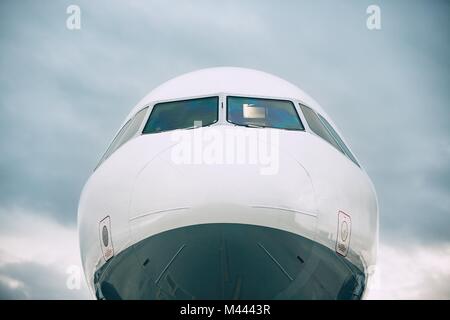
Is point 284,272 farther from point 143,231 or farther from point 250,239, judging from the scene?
point 143,231

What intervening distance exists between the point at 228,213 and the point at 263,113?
241 centimetres

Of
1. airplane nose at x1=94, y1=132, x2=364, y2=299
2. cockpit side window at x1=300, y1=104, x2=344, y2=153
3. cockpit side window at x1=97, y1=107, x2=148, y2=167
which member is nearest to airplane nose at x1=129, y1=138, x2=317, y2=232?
airplane nose at x1=94, y1=132, x2=364, y2=299

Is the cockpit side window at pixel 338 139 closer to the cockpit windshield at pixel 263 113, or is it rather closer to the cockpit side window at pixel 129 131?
the cockpit windshield at pixel 263 113

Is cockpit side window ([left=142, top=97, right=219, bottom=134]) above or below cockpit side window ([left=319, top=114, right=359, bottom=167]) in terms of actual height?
above

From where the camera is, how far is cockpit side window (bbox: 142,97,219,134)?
7.56 meters

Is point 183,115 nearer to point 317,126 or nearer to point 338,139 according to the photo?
point 317,126

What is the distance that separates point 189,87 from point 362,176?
2620mm

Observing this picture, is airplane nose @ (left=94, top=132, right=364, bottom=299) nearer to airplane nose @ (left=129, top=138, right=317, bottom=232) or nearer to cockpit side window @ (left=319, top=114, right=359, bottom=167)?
airplane nose @ (left=129, top=138, right=317, bottom=232)

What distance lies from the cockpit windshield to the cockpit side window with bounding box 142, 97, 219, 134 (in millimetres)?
226

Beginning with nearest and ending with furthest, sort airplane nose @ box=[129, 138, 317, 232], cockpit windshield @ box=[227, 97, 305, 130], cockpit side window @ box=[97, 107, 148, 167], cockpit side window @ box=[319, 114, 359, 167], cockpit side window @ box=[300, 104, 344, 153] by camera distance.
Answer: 1. airplane nose @ box=[129, 138, 317, 232]
2. cockpit windshield @ box=[227, 97, 305, 130]
3. cockpit side window @ box=[300, 104, 344, 153]
4. cockpit side window @ box=[97, 107, 148, 167]
5. cockpit side window @ box=[319, 114, 359, 167]

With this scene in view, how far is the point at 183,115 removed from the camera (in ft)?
25.8

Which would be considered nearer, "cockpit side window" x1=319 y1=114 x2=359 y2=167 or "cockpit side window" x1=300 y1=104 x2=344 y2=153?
"cockpit side window" x1=300 y1=104 x2=344 y2=153

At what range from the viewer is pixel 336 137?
29.1 feet

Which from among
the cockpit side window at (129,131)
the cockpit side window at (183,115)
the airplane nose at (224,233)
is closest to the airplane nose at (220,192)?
the airplane nose at (224,233)
